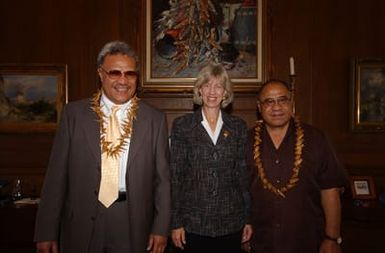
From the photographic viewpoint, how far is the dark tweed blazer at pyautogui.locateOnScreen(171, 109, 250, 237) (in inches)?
93.7

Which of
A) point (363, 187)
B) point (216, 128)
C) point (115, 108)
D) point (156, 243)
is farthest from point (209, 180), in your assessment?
point (363, 187)

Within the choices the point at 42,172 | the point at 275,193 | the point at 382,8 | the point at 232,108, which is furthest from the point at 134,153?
the point at 382,8

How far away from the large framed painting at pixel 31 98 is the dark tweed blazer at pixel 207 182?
1823 millimetres

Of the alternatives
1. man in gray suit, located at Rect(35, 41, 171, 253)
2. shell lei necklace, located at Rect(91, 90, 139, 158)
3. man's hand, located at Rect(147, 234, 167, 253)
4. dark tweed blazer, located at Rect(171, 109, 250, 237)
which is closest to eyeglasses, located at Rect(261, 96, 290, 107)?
dark tweed blazer, located at Rect(171, 109, 250, 237)

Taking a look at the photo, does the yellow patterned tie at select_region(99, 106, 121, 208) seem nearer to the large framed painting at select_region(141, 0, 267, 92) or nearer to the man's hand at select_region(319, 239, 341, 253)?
the man's hand at select_region(319, 239, 341, 253)

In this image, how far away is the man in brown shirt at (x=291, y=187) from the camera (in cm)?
235

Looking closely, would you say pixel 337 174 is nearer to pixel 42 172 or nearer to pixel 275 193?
pixel 275 193

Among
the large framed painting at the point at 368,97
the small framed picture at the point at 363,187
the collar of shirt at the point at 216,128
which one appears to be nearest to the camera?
the collar of shirt at the point at 216,128

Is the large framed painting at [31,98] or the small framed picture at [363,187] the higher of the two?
the large framed painting at [31,98]

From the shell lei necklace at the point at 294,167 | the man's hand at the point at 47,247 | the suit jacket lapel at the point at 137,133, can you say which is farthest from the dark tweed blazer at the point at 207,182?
the man's hand at the point at 47,247

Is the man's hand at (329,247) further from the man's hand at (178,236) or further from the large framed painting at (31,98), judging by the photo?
the large framed painting at (31,98)

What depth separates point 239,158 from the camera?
2477mm

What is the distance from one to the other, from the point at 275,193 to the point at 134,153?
0.87 metres

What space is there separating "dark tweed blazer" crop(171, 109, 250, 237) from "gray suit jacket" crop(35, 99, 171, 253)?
0.17 meters
